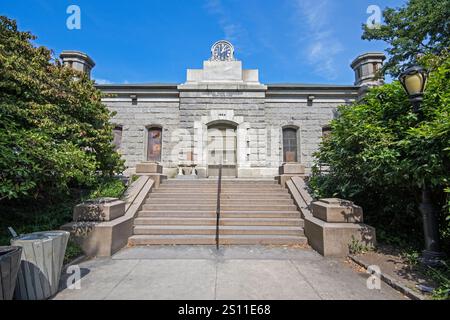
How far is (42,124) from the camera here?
512 centimetres

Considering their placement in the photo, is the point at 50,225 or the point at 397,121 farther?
the point at 50,225

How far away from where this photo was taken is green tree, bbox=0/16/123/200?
12.9 feet

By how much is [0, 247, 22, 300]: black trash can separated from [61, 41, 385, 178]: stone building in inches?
381

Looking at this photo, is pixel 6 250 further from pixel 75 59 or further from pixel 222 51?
pixel 75 59

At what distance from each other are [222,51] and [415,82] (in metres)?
11.4

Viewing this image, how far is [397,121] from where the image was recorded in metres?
4.64

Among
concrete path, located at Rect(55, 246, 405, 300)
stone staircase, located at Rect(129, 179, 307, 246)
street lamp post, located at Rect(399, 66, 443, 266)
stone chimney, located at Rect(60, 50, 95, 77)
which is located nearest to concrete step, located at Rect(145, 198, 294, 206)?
stone staircase, located at Rect(129, 179, 307, 246)

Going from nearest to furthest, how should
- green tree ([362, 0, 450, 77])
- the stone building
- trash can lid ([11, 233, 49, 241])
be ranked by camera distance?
trash can lid ([11, 233, 49, 241]) < green tree ([362, 0, 450, 77]) < the stone building

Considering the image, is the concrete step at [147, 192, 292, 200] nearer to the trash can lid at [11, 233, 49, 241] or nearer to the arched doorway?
the trash can lid at [11, 233, 49, 241]

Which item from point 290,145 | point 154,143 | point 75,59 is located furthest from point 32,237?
point 75,59

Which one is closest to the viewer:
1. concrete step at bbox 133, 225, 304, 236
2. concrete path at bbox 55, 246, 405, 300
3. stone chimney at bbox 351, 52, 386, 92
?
concrete path at bbox 55, 246, 405, 300

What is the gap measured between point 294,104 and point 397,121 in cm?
922

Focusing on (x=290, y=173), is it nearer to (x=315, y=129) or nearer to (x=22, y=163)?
(x=315, y=129)

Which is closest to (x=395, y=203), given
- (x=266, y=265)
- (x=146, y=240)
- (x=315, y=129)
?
(x=266, y=265)
